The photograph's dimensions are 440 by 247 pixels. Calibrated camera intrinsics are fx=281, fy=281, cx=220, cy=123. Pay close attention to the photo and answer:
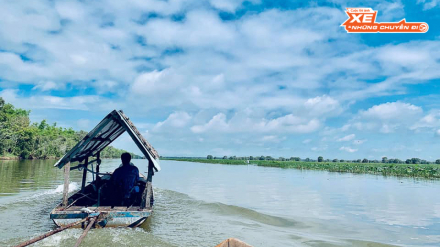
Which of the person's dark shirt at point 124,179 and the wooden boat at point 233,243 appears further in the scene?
the person's dark shirt at point 124,179

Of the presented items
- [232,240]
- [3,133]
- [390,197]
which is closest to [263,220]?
[232,240]

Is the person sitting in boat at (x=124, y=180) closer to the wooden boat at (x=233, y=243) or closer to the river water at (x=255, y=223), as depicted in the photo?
the river water at (x=255, y=223)

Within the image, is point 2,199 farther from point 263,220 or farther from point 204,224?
point 263,220

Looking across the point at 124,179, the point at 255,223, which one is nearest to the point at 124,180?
the point at 124,179

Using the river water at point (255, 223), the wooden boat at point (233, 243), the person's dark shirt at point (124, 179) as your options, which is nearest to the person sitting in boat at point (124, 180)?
the person's dark shirt at point (124, 179)

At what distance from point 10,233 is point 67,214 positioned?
190 centimetres

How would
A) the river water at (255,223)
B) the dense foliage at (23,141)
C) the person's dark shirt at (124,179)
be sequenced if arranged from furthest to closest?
the dense foliage at (23,141) → the person's dark shirt at (124,179) → the river water at (255,223)

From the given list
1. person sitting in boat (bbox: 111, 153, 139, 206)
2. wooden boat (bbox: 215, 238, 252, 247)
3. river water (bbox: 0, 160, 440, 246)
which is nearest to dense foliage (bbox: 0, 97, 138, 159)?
river water (bbox: 0, 160, 440, 246)

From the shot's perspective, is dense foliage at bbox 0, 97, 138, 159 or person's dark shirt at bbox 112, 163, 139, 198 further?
dense foliage at bbox 0, 97, 138, 159

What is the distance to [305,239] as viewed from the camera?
7.21 metres

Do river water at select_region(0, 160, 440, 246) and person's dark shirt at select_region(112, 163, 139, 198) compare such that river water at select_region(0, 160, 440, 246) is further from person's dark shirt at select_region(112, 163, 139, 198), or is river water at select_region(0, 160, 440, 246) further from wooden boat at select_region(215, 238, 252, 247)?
wooden boat at select_region(215, 238, 252, 247)

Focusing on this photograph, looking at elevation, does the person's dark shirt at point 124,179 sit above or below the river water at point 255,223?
above

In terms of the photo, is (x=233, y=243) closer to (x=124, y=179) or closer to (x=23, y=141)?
(x=124, y=179)

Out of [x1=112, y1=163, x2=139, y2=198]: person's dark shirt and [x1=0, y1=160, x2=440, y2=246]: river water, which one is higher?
[x1=112, y1=163, x2=139, y2=198]: person's dark shirt
